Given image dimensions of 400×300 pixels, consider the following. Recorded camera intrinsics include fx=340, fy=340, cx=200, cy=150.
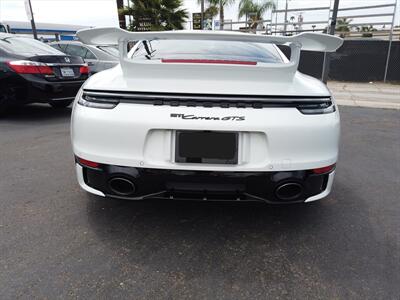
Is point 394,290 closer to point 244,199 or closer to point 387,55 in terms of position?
point 244,199

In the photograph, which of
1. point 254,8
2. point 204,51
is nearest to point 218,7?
point 254,8

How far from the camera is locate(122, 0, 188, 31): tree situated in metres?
15.7

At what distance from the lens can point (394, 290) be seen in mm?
1853

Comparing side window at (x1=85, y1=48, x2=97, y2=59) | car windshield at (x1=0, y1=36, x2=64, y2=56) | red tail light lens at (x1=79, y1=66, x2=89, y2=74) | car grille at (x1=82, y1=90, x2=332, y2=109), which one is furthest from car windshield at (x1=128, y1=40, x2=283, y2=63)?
side window at (x1=85, y1=48, x2=97, y2=59)

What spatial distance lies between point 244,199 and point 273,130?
18.4 inches

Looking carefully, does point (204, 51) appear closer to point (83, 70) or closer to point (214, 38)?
point (214, 38)

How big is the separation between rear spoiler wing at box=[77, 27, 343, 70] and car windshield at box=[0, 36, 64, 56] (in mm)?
3971

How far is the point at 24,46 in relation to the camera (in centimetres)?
596

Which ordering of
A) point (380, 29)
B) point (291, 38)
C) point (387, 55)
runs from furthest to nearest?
point (380, 29)
point (387, 55)
point (291, 38)

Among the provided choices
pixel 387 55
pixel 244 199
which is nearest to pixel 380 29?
pixel 387 55

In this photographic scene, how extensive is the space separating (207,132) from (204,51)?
104 cm

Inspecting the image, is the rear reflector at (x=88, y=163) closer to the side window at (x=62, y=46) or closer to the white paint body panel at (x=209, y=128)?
the white paint body panel at (x=209, y=128)

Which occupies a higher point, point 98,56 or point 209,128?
point 209,128

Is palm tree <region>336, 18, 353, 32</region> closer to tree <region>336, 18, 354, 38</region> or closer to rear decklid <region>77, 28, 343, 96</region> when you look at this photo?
tree <region>336, 18, 354, 38</region>
